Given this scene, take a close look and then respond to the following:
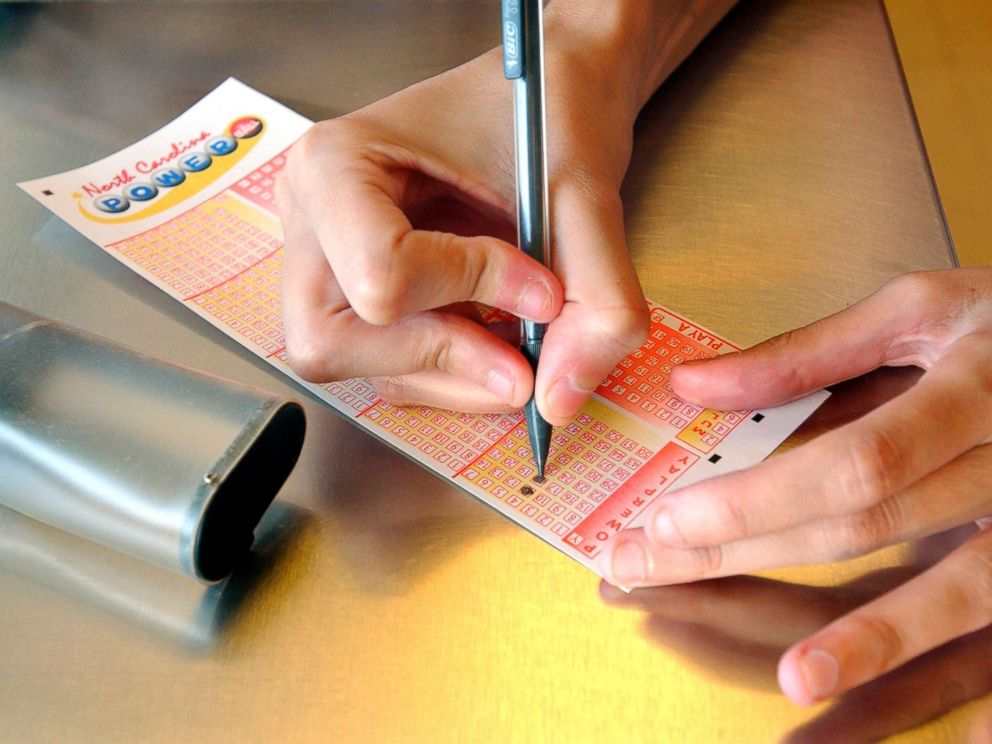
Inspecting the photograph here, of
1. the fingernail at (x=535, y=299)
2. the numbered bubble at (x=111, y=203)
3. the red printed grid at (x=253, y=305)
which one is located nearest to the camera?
the fingernail at (x=535, y=299)

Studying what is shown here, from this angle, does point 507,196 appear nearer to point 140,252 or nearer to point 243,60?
point 140,252

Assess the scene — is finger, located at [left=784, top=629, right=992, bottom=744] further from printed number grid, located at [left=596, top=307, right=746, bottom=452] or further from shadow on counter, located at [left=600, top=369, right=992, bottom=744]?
printed number grid, located at [left=596, top=307, right=746, bottom=452]

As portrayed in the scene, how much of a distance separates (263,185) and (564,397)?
392mm

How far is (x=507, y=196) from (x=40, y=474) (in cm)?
36

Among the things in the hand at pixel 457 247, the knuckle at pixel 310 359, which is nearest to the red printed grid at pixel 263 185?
the hand at pixel 457 247

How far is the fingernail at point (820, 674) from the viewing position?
537mm

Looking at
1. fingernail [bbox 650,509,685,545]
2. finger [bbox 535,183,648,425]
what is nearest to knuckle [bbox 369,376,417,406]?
finger [bbox 535,183,648,425]

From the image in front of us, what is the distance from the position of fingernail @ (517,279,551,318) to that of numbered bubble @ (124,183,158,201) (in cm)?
41

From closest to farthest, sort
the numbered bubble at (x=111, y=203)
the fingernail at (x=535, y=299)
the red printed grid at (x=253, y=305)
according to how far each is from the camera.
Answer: the fingernail at (x=535, y=299), the red printed grid at (x=253, y=305), the numbered bubble at (x=111, y=203)

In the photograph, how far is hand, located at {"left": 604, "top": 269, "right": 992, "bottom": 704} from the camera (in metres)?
0.55

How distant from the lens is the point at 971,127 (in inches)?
65.8

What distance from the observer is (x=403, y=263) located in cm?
62

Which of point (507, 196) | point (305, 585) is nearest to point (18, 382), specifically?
point (305, 585)

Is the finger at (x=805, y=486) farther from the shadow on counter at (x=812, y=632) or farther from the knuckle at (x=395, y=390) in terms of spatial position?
the knuckle at (x=395, y=390)
